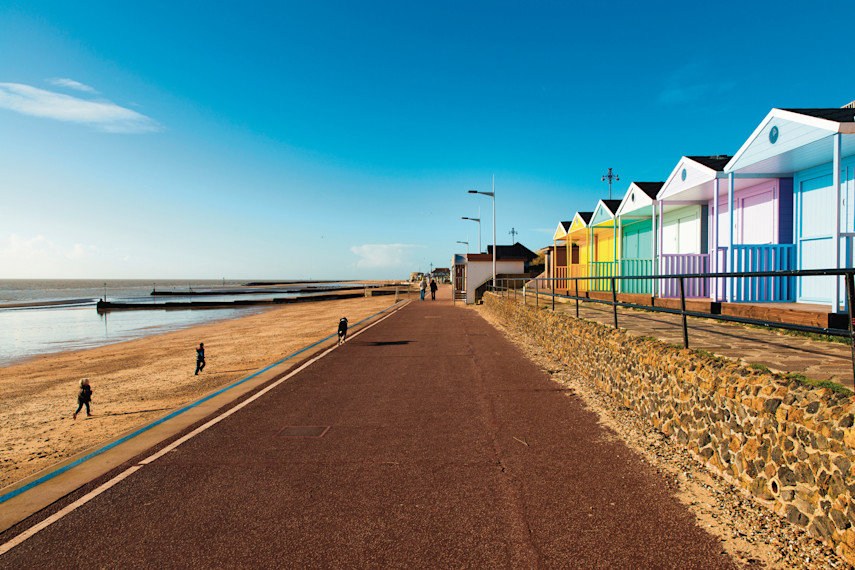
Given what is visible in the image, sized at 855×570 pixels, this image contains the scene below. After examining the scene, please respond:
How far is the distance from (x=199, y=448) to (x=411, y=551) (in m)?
3.25

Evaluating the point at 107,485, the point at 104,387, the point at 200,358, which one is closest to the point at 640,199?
the point at 200,358

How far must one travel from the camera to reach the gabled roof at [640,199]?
558 inches

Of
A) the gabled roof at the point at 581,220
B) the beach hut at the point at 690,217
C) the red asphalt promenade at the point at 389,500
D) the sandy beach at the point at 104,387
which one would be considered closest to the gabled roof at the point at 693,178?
the beach hut at the point at 690,217

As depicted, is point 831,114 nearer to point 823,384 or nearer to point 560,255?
point 823,384

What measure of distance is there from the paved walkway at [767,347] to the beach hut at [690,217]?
16.6ft

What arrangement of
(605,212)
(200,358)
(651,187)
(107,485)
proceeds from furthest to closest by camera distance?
(605,212), (651,187), (200,358), (107,485)

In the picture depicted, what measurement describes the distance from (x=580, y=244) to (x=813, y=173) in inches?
613

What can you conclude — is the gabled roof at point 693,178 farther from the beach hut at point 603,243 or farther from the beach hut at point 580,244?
the beach hut at point 580,244

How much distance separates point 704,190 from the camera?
38.7ft

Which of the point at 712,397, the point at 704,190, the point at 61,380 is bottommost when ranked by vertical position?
the point at 61,380

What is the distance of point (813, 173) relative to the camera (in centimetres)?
927

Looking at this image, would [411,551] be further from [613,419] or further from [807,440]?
[613,419]

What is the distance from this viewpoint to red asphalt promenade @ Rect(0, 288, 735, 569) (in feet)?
9.96

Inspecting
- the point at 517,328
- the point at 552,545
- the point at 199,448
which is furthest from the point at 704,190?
the point at 199,448
